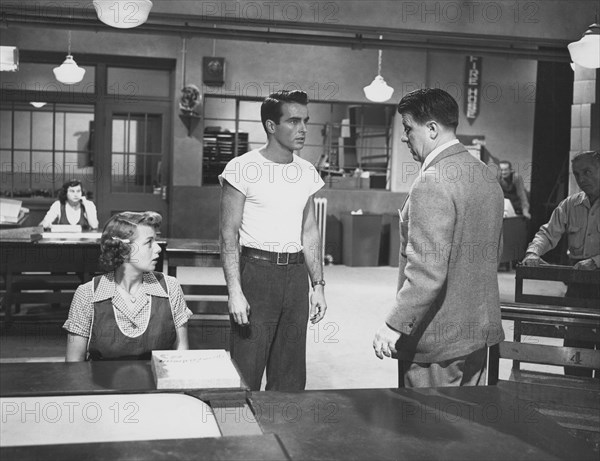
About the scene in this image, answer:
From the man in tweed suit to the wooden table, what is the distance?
363 mm

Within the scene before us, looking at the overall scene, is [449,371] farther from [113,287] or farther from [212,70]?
[212,70]

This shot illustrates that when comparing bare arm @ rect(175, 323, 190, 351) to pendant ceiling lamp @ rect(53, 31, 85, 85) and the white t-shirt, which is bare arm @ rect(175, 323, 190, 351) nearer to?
the white t-shirt

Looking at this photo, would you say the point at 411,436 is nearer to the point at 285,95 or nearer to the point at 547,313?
the point at 547,313

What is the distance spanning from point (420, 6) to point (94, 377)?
6.78 meters

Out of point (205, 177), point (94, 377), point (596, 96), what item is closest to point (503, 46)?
point (596, 96)

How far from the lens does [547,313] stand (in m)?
2.73

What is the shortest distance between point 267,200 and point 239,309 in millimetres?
486

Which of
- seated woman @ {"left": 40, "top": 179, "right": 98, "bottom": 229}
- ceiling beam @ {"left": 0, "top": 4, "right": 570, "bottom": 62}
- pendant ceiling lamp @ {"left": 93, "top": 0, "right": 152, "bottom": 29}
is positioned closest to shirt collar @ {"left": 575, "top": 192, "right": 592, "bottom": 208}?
pendant ceiling lamp @ {"left": 93, "top": 0, "right": 152, "bottom": 29}

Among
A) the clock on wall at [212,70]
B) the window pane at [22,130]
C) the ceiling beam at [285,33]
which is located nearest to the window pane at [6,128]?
the window pane at [22,130]

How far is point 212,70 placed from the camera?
35.0 feet

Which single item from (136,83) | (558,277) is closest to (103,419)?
(558,277)

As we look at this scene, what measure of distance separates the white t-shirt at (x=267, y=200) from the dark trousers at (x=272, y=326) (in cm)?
10

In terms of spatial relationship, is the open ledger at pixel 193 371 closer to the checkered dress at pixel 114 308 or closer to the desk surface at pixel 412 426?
the desk surface at pixel 412 426

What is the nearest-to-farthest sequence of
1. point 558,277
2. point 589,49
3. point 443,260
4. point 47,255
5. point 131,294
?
point 443,260 → point 131,294 → point 558,277 → point 47,255 → point 589,49
